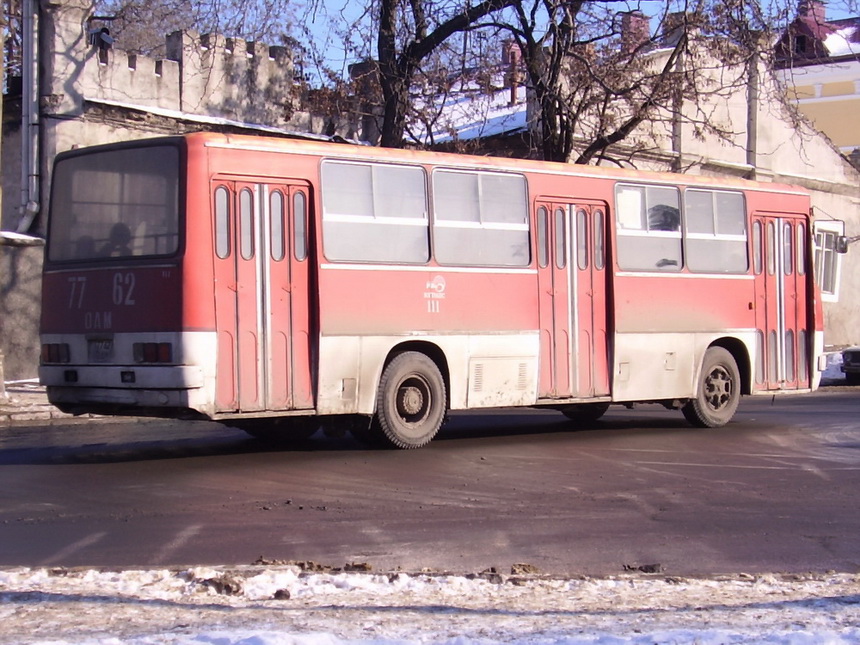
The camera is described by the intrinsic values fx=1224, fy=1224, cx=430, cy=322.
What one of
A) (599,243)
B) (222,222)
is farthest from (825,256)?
(222,222)

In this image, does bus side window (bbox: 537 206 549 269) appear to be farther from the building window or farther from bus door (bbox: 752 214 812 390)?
the building window

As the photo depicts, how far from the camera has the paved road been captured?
7.54m

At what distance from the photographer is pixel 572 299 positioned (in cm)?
1416

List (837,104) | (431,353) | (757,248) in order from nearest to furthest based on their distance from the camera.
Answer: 1. (431,353)
2. (757,248)
3. (837,104)

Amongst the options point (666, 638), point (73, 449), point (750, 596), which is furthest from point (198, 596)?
point (73, 449)

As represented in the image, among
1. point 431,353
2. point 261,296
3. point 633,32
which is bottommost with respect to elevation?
point 431,353

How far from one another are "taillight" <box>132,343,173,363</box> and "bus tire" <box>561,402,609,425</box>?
6.65 meters

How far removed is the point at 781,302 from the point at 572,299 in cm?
385

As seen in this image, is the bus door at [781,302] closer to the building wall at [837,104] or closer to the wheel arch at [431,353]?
the wheel arch at [431,353]

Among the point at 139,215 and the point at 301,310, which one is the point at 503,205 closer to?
the point at 301,310

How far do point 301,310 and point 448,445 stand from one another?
260 centimetres

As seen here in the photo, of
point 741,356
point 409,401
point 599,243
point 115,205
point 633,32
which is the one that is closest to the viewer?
point 115,205

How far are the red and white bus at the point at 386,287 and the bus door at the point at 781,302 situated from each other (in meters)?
0.06

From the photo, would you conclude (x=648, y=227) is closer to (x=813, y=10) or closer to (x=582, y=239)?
(x=582, y=239)
